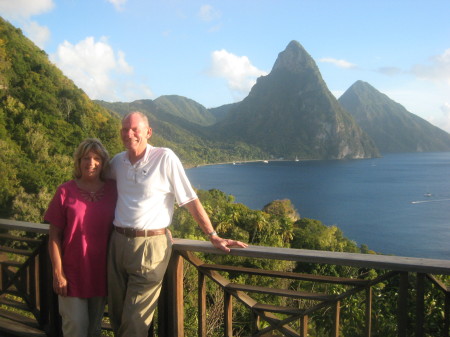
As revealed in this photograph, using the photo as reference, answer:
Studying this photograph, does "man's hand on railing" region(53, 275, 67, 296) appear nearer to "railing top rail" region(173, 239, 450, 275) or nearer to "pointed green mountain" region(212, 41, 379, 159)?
"railing top rail" region(173, 239, 450, 275)

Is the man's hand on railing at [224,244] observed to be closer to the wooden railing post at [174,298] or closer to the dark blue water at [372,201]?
the wooden railing post at [174,298]

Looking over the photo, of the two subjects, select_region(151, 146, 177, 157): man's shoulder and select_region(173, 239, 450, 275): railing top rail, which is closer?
select_region(173, 239, 450, 275): railing top rail

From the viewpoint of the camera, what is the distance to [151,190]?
214 centimetres

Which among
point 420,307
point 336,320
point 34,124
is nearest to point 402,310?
point 420,307

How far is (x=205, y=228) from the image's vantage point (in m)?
2.20

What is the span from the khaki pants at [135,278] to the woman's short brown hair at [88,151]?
1.26 ft

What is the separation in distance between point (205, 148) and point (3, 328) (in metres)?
140

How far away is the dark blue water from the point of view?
1568 inches

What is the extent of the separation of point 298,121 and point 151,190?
577ft

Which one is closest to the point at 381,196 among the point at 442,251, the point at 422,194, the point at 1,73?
the point at 422,194

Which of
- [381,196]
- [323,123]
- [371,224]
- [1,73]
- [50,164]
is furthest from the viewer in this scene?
[323,123]

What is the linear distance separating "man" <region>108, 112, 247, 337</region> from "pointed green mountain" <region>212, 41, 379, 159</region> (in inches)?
6057

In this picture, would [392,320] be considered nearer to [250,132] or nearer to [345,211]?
[345,211]

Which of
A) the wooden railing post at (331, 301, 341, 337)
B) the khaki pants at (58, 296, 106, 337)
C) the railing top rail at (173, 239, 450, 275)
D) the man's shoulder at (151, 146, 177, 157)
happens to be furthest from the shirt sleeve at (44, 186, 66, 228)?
the wooden railing post at (331, 301, 341, 337)
